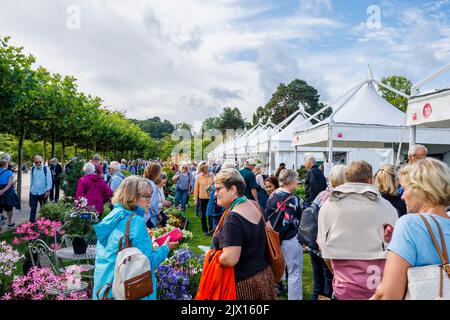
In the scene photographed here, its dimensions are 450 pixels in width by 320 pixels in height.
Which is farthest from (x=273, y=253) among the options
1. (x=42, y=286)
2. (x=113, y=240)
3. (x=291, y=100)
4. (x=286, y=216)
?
(x=291, y=100)

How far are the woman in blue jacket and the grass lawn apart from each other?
3.00 meters

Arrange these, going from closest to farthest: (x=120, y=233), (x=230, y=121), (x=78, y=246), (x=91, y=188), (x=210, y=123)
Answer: (x=120, y=233) → (x=78, y=246) → (x=91, y=188) → (x=230, y=121) → (x=210, y=123)

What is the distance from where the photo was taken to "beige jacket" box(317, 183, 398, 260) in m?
2.69

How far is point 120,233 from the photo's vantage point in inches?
100

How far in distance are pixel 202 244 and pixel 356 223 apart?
19.4 ft

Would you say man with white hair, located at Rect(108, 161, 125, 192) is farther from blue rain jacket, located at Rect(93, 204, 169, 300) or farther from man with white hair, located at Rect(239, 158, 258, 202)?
blue rain jacket, located at Rect(93, 204, 169, 300)

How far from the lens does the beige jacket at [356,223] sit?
2.69 meters

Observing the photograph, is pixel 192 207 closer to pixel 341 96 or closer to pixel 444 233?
pixel 341 96

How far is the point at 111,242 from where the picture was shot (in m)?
2.57

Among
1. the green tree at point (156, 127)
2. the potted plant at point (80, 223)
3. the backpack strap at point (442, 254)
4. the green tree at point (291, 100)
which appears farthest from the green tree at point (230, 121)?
the backpack strap at point (442, 254)

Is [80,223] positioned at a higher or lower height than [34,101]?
lower

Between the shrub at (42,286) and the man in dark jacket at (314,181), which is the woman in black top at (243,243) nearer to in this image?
the shrub at (42,286)

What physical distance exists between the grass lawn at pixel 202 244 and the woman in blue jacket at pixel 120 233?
9.84 feet

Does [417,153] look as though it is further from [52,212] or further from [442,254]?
[52,212]
